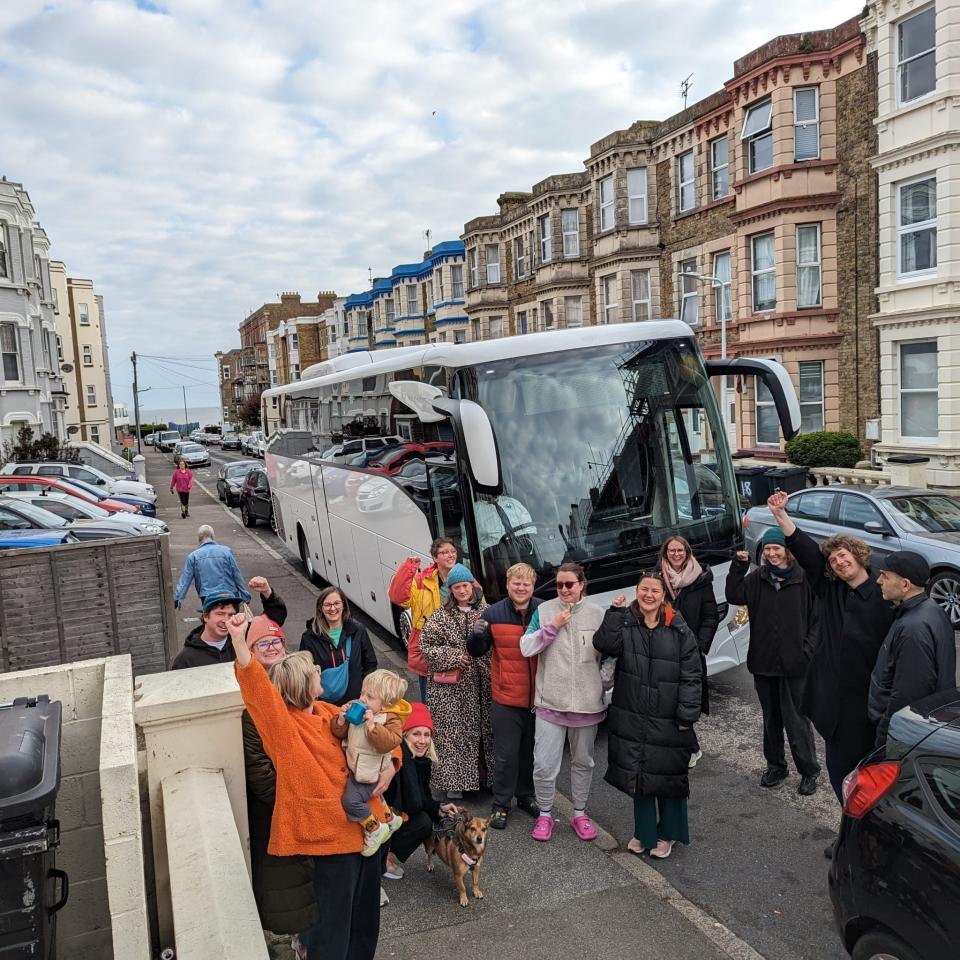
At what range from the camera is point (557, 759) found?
5.77 m

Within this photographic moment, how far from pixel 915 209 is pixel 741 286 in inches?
226

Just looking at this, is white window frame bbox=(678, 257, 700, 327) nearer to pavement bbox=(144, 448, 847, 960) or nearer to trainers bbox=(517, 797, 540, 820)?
pavement bbox=(144, 448, 847, 960)

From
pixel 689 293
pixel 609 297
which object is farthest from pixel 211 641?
pixel 609 297

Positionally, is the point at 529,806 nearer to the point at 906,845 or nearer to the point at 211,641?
the point at 211,641

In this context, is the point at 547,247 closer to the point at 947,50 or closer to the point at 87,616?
the point at 947,50

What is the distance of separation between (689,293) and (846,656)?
2379cm

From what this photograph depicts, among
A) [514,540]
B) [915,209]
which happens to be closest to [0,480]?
[514,540]

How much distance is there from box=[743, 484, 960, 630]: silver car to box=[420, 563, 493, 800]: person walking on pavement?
6088 millimetres

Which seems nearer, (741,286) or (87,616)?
(87,616)

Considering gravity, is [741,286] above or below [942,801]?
above

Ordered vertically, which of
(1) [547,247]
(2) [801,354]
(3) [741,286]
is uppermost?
(1) [547,247]

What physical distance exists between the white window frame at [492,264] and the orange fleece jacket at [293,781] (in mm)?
38562

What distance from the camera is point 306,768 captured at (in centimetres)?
360

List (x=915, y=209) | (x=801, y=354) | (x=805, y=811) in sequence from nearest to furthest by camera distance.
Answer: (x=805, y=811), (x=915, y=209), (x=801, y=354)
